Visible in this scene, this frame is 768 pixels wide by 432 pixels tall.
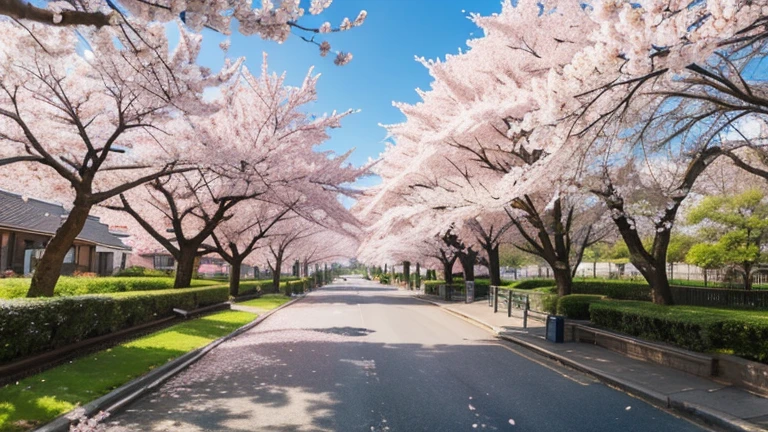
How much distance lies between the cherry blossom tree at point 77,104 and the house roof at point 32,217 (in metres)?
11.4

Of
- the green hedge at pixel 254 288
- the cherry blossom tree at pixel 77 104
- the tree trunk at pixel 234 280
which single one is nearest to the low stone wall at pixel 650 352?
the cherry blossom tree at pixel 77 104

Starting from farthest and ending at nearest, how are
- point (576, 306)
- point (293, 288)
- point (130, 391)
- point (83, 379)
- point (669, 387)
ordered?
point (293, 288) < point (576, 306) < point (669, 387) < point (83, 379) < point (130, 391)

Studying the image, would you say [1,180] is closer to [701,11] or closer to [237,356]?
[237,356]

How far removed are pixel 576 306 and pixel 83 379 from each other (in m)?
13.7

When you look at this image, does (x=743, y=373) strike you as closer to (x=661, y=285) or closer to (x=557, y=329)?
(x=557, y=329)

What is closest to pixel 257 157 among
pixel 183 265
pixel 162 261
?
pixel 183 265

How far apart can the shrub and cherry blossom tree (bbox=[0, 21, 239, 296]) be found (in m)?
24.2

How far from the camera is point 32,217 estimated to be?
30797 millimetres

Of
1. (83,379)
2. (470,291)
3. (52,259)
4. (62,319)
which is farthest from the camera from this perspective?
(470,291)

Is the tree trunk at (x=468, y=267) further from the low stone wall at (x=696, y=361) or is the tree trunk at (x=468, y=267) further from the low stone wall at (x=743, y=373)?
the low stone wall at (x=743, y=373)

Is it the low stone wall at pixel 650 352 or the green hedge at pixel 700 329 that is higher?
the green hedge at pixel 700 329

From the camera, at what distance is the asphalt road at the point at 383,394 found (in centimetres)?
625

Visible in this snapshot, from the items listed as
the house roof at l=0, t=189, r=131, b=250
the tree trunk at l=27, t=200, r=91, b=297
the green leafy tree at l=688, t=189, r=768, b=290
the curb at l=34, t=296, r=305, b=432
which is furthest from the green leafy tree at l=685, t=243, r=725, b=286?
the house roof at l=0, t=189, r=131, b=250

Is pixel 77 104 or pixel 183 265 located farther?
pixel 183 265
